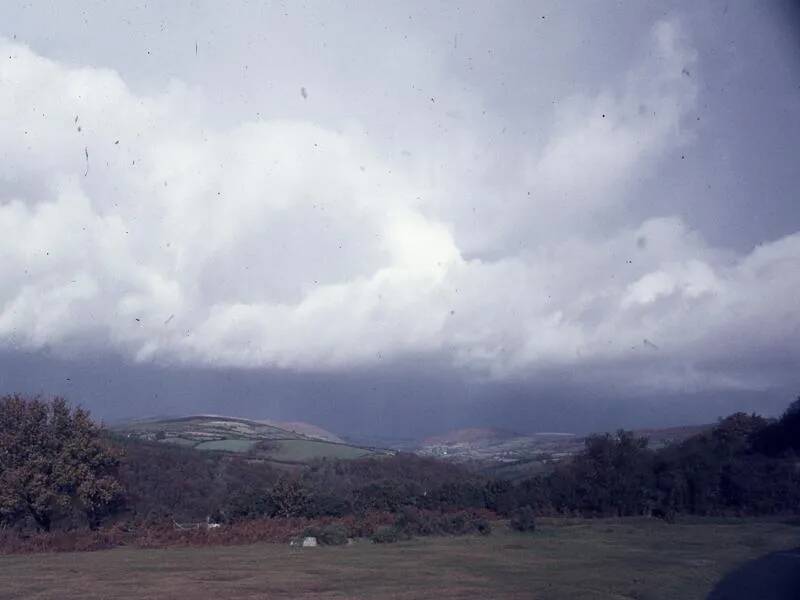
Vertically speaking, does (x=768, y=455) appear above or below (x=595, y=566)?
above

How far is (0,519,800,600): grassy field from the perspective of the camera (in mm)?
19922

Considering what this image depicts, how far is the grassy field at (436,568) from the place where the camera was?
784 inches

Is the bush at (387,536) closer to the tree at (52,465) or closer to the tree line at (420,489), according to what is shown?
the tree line at (420,489)

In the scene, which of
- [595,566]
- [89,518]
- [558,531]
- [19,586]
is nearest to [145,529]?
[89,518]

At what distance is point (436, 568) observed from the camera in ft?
81.1

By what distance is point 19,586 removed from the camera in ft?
70.9

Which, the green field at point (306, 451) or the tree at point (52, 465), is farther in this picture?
the green field at point (306, 451)

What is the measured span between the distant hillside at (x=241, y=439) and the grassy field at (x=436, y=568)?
3952 cm

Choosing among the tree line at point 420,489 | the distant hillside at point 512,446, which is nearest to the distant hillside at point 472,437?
the distant hillside at point 512,446

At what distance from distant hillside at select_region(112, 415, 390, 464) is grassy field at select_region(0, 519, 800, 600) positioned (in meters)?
39.5

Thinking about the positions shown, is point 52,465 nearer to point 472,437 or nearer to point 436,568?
point 436,568

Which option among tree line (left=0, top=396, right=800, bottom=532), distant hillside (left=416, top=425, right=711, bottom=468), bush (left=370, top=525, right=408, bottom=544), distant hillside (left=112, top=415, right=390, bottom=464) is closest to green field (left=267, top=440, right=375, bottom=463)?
distant hillside (left=112, top=415, right=390, bottom=464)

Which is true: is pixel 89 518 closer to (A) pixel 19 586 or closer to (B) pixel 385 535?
(B) pixel 385 535

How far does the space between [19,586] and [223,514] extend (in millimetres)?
19554
